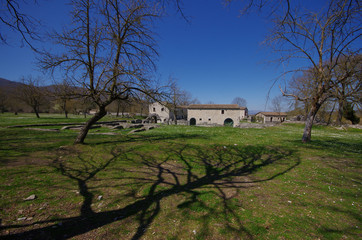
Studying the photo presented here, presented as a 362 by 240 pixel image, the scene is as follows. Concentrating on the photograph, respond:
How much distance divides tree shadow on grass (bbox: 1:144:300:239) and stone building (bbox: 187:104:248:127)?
39.3m

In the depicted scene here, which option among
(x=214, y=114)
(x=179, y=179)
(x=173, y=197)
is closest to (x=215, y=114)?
(x=214, y=114)

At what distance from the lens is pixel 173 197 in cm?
430

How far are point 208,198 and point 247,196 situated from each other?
117cm

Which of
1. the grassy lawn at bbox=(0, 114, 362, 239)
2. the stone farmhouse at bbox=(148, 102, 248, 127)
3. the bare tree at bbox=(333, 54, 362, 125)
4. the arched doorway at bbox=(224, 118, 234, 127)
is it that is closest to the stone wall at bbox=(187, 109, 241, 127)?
the stone farmhouse at bbox=(148, 102, 248, 127)

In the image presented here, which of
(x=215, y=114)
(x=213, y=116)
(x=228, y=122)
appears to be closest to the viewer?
(x=228, y=122)

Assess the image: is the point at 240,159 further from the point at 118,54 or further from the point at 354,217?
the point at 118,54

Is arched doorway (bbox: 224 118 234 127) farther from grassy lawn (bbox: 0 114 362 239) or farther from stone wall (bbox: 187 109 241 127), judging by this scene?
grassy lawn (bbox: 0 114 362 239)

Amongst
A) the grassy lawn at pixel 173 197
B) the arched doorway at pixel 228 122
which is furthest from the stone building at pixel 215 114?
the grassy lawn at pixel 173 197

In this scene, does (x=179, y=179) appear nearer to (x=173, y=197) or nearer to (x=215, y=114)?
(x=173, y=197)

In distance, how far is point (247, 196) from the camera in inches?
174

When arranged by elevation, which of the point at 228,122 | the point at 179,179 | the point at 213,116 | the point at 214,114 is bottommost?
the point at 179,179

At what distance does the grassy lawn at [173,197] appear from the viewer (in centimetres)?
309

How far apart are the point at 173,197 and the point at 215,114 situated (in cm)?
→ 4679

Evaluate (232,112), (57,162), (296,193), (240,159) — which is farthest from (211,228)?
(232,112)
